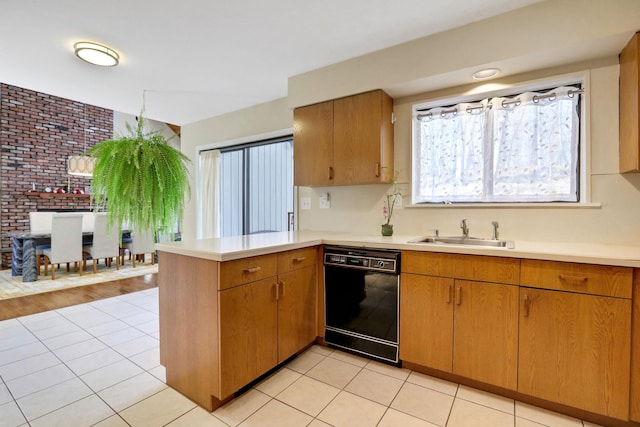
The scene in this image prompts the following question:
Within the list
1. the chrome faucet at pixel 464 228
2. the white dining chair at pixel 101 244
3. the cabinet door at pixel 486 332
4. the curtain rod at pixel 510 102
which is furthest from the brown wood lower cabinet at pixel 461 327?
the white dining chair at pixel 101 244

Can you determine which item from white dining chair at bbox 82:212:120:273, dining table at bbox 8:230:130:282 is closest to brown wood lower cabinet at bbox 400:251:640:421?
white dining chair at bbox 82:212:120:273

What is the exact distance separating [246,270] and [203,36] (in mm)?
1806

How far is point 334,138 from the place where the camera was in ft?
8.67

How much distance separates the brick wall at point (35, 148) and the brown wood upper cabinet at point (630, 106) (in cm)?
829

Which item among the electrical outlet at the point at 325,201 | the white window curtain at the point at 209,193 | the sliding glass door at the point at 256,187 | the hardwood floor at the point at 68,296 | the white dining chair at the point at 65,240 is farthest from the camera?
the white dining chair at the point at 65,240

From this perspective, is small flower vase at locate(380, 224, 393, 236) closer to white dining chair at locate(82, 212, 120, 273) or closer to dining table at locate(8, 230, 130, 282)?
white dining chair at locate(82, 212, 120, 273)

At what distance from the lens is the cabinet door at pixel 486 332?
170 centimetres

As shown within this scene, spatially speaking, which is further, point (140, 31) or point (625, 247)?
point (140, 31)

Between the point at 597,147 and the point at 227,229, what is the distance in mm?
4069

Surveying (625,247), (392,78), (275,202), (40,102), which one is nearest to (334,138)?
(392,78)

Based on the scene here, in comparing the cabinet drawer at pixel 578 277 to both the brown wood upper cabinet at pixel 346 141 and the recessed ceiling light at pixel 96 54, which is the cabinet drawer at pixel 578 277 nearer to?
the brown wood upper cabinet at pixel 346 141

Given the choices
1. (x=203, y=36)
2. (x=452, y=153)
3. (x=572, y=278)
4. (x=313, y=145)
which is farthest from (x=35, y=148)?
(x=572, y=278)

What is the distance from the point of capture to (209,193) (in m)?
4.39

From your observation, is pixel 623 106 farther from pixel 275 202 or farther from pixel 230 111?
pixel 230 111
